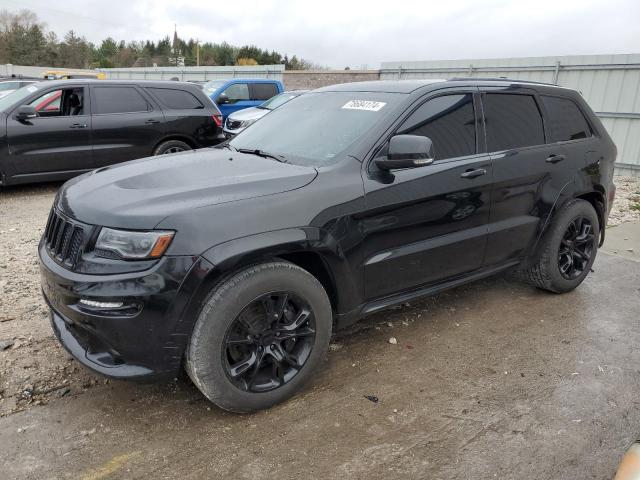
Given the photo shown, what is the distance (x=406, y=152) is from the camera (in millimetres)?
3016

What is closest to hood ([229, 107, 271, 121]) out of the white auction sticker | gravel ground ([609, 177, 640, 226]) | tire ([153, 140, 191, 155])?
tire ([153, 140, 191, 155])

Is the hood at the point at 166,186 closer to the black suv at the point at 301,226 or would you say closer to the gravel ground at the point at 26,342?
the black suv at the point at 301,226

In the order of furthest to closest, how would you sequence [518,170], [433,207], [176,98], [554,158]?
[176,98] → [554,158] → [518,170] → [433,207]

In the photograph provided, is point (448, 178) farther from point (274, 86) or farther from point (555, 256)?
point (274, 86)

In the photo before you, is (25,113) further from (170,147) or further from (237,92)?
(237,92)

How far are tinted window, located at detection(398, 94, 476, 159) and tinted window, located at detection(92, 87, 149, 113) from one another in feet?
19.9

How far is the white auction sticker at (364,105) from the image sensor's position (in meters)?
3.44

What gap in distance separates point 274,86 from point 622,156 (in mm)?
9479

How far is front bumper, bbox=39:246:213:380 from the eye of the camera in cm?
242

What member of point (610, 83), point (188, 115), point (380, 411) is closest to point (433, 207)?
point (380, 411)

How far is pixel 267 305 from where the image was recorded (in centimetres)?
275

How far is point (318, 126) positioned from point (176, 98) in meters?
5.84

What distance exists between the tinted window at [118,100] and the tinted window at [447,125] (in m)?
6.05

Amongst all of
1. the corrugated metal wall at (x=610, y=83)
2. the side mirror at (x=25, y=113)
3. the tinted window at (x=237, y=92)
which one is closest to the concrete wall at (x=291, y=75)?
the tinted window at (x=237, y=92)
